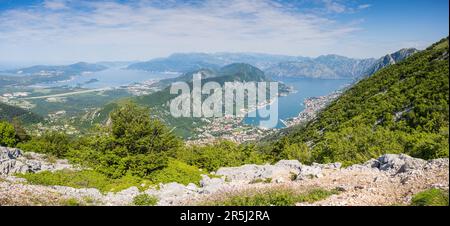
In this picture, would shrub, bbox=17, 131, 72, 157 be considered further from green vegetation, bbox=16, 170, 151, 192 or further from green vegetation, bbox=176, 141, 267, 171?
green vegetation, bbox=16, 170, 151, 192

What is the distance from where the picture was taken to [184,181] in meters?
21.8

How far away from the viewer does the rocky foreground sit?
12.2 meters

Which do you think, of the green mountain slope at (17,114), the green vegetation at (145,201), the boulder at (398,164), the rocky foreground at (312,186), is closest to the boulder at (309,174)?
the rocky foreground at (312,186)

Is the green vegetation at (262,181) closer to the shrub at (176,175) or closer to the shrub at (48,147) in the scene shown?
the shrub at (176,175)

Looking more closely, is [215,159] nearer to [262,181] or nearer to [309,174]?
[262,181]

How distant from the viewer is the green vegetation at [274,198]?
12734 mm

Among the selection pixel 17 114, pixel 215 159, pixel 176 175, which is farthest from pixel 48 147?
pixel 17 114

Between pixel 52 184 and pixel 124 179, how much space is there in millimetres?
4108

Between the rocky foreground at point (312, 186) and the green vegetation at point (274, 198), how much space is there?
0.48 m

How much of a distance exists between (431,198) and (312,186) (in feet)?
17.9

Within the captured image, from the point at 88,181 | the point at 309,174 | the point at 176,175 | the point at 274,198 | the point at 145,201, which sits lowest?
the point at 88,181

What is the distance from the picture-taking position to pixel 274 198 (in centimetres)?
1302
